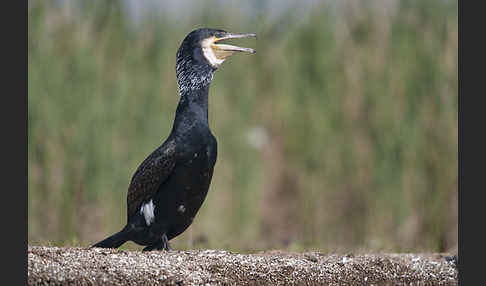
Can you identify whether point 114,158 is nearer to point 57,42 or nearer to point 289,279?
point 57,42

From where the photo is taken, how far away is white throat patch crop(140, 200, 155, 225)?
5.04 metres

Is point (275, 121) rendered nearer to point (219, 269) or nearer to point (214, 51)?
point (214, 51)

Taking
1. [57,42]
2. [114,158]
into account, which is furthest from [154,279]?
[57,42]

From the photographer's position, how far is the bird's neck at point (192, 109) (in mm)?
5062

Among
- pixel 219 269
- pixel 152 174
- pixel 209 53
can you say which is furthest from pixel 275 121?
pixel 219 269

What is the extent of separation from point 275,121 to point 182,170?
438cm

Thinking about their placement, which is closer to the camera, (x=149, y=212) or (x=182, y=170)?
(x=182, y=170)

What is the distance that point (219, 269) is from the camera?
4.61m

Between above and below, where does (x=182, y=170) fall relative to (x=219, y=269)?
above

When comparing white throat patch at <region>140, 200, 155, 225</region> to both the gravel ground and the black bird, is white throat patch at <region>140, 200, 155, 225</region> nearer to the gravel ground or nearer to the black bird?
the black bird

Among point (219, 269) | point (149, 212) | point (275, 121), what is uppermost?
point (275, 121)

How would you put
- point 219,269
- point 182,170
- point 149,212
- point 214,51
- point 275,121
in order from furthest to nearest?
point 275,121 → point 214,51 → point 149,212 → point 182,170 → point 219,269

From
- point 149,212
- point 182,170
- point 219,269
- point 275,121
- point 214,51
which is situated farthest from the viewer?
point 275,121

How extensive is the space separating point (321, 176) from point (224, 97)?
1.53 meters
